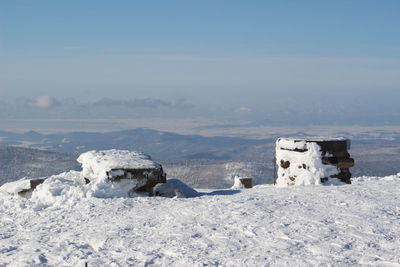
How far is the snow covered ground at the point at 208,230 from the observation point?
617cm

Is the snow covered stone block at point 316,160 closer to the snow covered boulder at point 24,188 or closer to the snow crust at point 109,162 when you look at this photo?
the snow crust at point 109,162

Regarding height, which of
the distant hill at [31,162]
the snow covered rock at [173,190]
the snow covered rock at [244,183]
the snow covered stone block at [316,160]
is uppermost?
the snow covered stone block at [316,160]

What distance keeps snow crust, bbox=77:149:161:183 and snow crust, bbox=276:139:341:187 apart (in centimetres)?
367

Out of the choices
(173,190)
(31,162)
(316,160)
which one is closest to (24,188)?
(173,190)

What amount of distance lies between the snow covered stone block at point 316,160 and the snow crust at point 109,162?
3.74 metres

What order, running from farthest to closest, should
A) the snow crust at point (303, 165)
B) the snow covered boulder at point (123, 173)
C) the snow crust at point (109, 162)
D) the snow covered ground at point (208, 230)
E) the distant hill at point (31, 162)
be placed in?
the distant hill at point (31, 162), the snow crust at point (303, 165), the snow crust at point (109, 162), the snow covered boulder at point (123, 173), the snow covered ground at point (208, 230)

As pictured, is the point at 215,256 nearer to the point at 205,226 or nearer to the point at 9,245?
the point at 205,226

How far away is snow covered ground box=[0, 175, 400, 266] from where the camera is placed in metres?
6.17

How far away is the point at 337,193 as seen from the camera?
31.9ft

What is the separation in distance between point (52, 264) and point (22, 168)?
5809 inches

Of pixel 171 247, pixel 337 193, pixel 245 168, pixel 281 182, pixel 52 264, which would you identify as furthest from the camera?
pixel 245 168

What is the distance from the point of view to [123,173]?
33.4 ft

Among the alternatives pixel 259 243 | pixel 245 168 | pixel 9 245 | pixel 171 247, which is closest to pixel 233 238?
pixel 259 243

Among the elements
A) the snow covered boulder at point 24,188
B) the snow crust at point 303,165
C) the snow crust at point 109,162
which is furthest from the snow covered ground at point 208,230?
the snow crust at point 303,165
